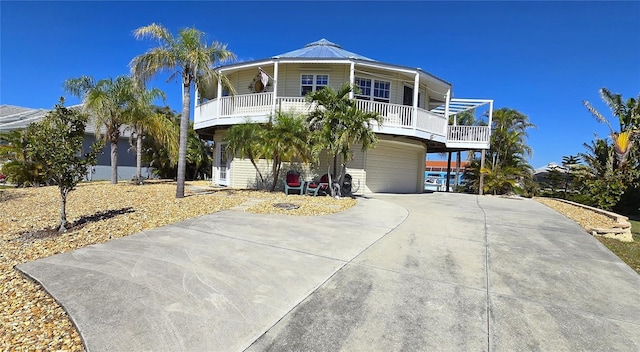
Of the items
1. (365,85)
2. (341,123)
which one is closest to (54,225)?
(341,123)

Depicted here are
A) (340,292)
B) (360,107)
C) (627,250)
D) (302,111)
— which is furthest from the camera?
(302,111)

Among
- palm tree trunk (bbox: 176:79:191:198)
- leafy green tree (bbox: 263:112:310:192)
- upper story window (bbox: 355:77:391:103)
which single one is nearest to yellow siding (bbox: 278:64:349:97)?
upper story window (bbox: 355:77:391:103)

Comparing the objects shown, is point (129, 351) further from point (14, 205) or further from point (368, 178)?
point (368, 178)

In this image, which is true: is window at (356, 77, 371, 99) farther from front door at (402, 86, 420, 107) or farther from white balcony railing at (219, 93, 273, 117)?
white balcony railing at (219, 93, 273, 117)

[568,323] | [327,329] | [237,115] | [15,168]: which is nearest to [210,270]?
[327,329]

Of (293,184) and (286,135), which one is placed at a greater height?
(286,135)

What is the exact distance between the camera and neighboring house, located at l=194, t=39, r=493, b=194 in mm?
13766

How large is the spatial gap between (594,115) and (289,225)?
20357mm

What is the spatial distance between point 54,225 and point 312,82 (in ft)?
38.5

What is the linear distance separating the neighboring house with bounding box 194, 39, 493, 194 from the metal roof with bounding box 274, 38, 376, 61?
0.11 m

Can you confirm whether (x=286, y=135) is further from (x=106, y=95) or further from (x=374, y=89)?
(x=106, y=95)

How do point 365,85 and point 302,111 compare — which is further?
point 365,85

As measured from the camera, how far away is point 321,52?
1666 centimetres

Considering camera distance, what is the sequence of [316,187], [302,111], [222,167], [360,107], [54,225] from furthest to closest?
1. [222,167]
2. [302,111]
3. [360,107]
4. [316,187]
5. [54,225]
